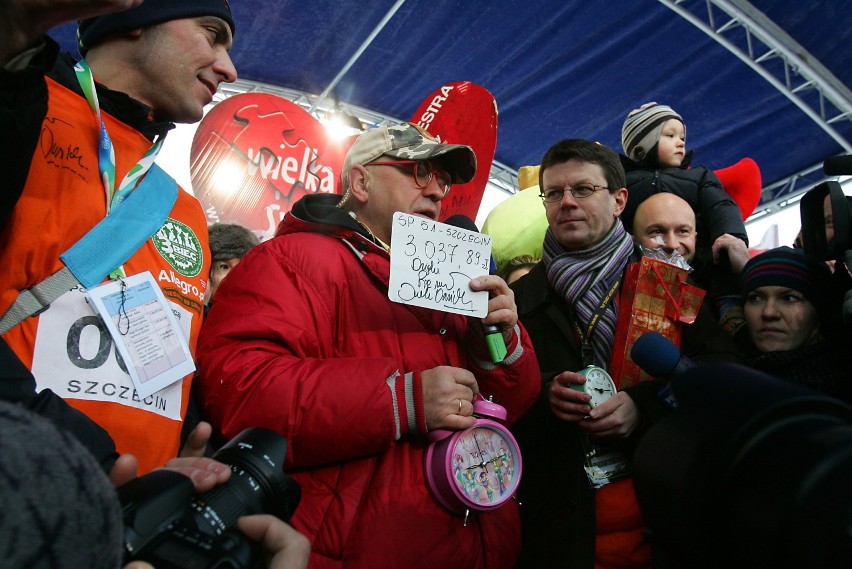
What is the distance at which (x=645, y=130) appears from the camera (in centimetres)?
261

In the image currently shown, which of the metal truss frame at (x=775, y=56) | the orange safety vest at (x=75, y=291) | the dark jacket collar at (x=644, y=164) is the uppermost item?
the metal truss frame at (x=775, y=56)

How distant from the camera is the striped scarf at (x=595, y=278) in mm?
1816

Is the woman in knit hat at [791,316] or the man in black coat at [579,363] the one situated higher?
the woman in knit hat at [791,316]

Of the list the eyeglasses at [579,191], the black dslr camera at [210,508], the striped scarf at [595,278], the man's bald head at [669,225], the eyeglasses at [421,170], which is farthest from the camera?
the man's bald head at [669,225]

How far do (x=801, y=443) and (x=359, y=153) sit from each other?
1424 mm

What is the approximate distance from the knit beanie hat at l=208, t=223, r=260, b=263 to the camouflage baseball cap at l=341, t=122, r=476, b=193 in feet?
3.63

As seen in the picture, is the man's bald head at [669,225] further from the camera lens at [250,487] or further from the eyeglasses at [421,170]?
the camera lens at [250,487]

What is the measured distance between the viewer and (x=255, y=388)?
1.21 metres

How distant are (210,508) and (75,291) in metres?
0.60

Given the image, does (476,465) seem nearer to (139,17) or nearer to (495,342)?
(495,342)

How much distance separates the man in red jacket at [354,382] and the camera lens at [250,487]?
1.07 ft

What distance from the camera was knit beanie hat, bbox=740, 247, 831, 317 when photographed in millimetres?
1816

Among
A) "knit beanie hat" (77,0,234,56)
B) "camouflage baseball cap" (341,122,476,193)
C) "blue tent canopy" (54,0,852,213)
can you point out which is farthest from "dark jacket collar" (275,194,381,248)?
"blue tent canopy" (54,0,852,213)

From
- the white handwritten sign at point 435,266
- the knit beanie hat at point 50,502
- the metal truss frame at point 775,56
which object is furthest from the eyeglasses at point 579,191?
the metal truss frame at point 775,56
